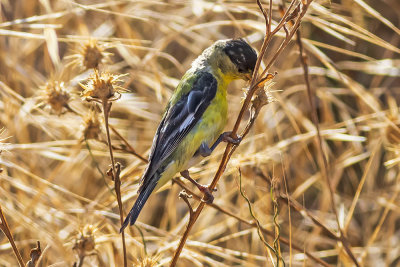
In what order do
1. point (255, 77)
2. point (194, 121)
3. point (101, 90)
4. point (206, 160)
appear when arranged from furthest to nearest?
point (206, 160)
point (194, 121)
point (101, 90)
point (255, 77)

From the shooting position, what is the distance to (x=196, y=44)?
4.64m

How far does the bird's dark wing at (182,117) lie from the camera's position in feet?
8.91

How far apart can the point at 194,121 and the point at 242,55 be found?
0.45m

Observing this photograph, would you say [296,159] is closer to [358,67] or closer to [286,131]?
[286,131]

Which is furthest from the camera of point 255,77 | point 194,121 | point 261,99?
point 194,121

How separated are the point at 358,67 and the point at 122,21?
195 cm

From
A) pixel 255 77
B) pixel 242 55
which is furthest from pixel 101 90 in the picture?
pixel 242 55

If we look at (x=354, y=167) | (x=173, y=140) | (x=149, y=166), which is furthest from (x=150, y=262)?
(x=354, y=167)

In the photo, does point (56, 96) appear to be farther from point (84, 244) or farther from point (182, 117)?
point (84, 244)

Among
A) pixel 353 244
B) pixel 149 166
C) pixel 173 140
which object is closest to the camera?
pixel 149 166

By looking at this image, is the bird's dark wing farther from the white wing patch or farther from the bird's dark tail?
the bird's dark tail

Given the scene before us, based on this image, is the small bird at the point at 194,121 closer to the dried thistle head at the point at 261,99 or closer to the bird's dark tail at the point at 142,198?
the bird's dark tail at the point at 142,198

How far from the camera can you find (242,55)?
2830 mm

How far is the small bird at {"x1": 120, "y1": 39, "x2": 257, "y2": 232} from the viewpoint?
2675 millimetres
